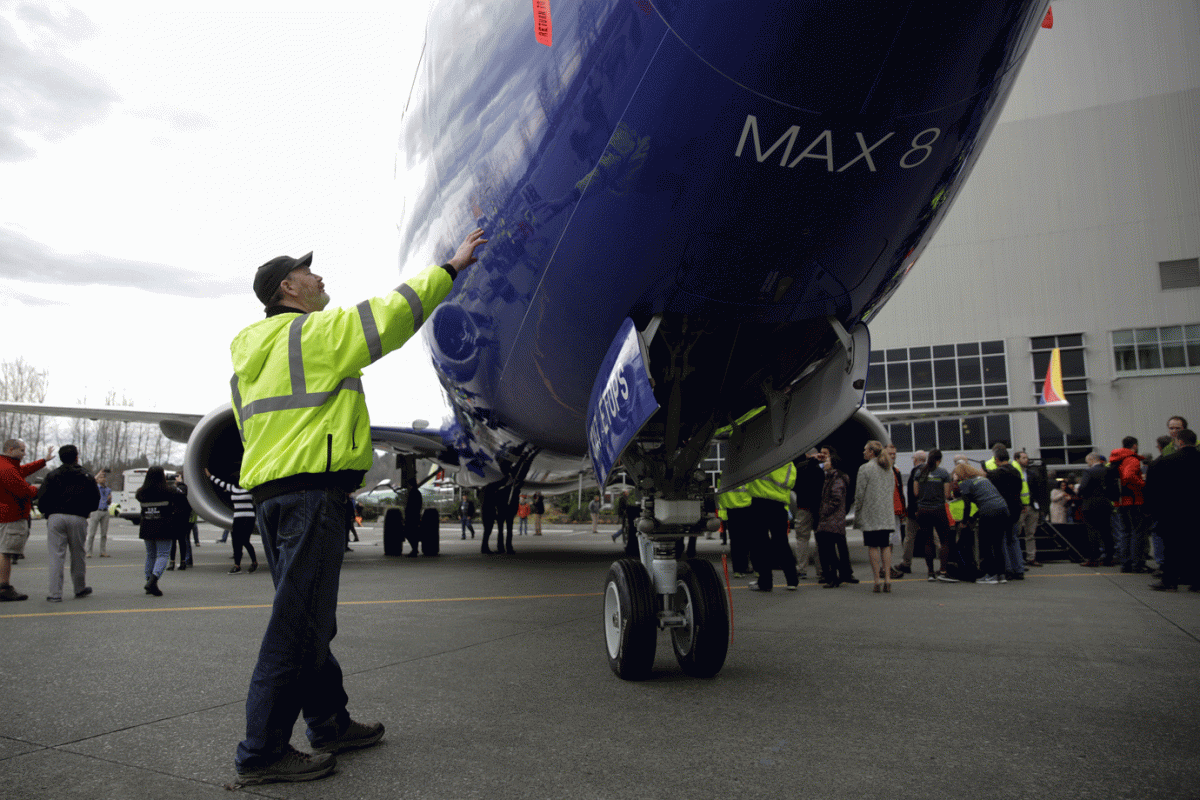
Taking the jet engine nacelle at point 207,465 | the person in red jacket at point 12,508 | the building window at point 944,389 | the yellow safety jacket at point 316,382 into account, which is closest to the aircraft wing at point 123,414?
the jet engine nacelle at point 207,465

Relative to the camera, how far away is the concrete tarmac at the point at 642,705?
2355 millimetres

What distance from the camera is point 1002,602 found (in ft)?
22.6

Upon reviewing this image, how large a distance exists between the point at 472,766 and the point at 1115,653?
3.86m

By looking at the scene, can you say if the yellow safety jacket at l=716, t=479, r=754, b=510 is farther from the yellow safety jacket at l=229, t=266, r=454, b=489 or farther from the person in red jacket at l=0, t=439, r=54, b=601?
the person in red jacket at l=0, t=439, r=54, b=601

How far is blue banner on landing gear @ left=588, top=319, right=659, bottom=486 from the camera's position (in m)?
3.06

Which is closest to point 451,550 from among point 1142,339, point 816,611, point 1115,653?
point 816,611

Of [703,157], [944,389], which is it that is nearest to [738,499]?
[703,157]

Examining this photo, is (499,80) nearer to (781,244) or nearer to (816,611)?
(781,244)

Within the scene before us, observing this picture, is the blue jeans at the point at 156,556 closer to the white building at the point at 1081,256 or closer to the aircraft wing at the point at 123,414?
the aircraft wing at the point at 123,414

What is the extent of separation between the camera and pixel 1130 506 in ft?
30.8

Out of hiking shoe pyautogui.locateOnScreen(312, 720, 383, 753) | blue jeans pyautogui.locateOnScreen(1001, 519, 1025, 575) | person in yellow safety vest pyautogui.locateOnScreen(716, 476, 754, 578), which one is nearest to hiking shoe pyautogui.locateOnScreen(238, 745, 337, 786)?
hiking shoe pyautogui.locateOnScreen(312, 720, 383, 753)

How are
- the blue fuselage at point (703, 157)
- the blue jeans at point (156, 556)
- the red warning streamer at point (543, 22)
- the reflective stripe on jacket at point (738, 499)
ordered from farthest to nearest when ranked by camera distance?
the reflective stripe on jacket at point (738, 499), the blue jeans at point (156, 556), the red warning streamer at point (543, 22), the blue fuselage at point (703, 157)

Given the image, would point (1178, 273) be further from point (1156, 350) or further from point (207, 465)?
point (207, 465)

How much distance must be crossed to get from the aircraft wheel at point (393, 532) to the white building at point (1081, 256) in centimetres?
2341
